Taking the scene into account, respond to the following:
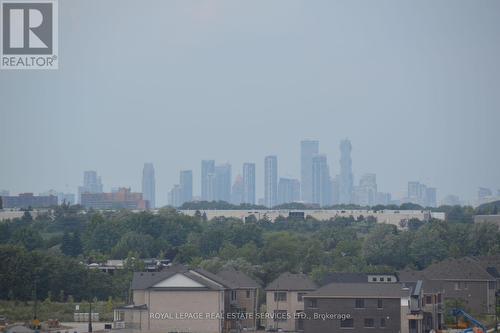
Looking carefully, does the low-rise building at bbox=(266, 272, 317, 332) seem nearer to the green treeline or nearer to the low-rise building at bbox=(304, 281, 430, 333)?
the low-rise building at bbox=(304, 281, 430, 333)

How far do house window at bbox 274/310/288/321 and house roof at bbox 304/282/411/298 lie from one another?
308 centimetres

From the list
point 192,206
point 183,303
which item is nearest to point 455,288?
point 183,303

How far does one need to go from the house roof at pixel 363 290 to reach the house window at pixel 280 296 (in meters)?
3.26

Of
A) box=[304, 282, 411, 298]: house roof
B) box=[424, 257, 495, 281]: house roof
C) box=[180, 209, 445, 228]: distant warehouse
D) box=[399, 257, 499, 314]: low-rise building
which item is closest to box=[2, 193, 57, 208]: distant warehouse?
box=[180, 209, 445, 228]: distant warehouse

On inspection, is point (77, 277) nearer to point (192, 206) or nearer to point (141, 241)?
point (141, 241)

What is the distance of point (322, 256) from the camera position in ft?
262

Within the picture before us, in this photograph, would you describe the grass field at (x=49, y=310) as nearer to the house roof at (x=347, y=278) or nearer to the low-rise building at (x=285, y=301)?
the low-rise building at (x=285, y=301)

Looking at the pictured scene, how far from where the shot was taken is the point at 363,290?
5116 centimetres

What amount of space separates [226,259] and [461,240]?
61.5 ft

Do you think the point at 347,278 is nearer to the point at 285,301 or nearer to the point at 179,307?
the point at 285,301

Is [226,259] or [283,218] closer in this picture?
[226,259]

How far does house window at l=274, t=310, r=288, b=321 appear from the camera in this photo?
55097 millimetres

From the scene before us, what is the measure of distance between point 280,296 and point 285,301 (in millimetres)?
286

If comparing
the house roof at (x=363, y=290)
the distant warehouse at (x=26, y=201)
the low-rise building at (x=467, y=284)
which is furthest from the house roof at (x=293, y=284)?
the distant warehouse at (x=26, y=201)
